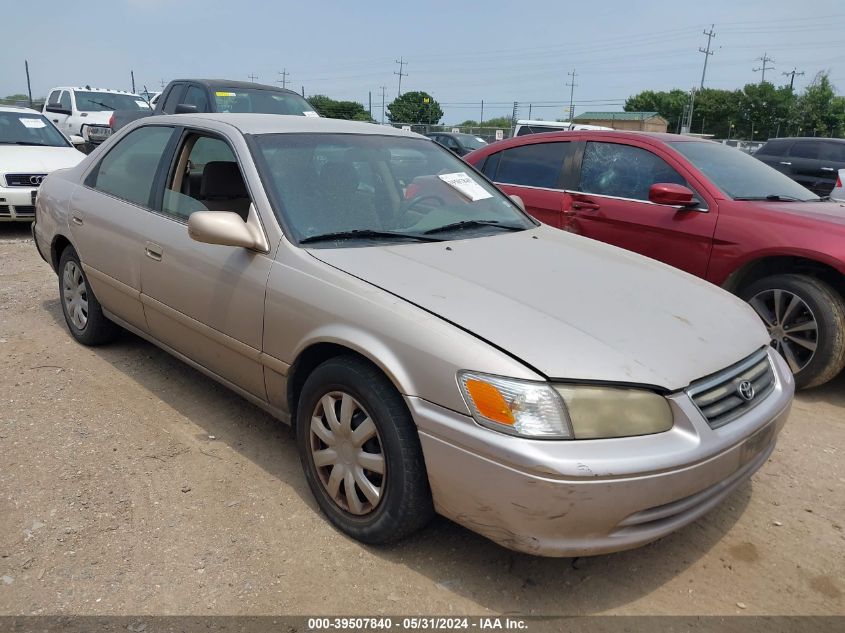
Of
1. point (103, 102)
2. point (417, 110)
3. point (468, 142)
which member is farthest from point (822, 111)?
point (103, 102)

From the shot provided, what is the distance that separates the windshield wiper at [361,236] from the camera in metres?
2.89

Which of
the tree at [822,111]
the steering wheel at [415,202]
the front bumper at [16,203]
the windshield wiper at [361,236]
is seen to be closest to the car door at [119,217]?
the windshield wiper at [361,236]

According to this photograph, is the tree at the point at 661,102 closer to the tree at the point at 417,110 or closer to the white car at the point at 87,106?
the tree at the point at 417,110

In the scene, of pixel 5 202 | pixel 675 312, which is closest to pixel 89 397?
pixel 675 312

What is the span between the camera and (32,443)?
10.9ft

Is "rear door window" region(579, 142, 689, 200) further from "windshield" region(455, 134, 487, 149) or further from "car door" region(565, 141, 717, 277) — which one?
"windshield" region(455, 134, 487, 149)

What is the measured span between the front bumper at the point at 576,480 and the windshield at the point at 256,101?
25.7 ft

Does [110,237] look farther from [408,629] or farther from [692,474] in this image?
[692,474]

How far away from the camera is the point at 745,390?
8.02ft

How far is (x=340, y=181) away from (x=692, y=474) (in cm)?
198

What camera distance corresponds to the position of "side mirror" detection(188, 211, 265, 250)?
2.85 meters

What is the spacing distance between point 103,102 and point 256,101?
8.61 metres

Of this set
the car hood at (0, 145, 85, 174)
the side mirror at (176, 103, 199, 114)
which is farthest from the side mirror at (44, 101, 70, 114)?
the side mirror at (176, 103, 199, 114)

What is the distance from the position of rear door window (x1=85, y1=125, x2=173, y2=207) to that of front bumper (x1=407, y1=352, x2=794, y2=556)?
2.40m
